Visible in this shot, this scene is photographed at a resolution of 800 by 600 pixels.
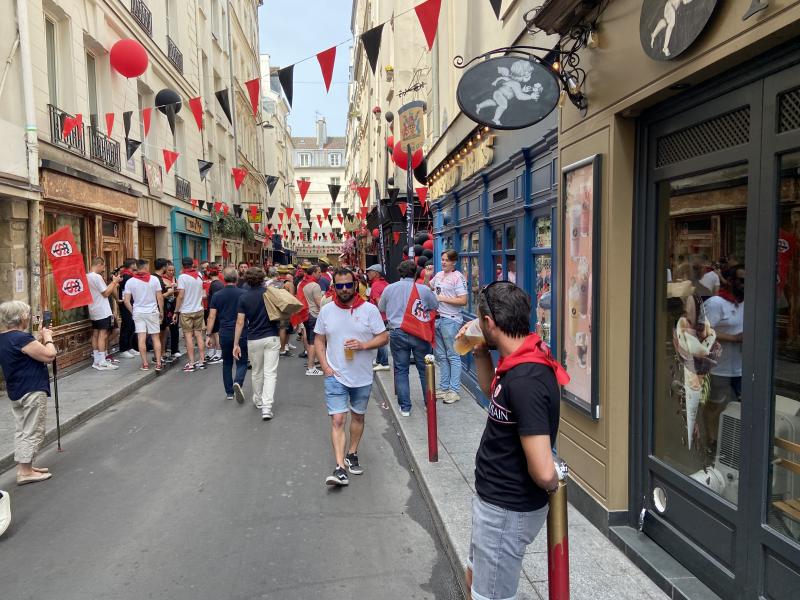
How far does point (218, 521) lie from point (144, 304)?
6.86m

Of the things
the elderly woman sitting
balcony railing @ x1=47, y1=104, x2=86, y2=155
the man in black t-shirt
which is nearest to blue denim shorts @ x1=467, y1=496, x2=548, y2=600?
the man in black t-shirt

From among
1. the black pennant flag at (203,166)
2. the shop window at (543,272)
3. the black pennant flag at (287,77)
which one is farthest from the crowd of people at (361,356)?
the black pennant flag at (203,166)

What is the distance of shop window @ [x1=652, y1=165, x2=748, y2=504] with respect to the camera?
9.93 feet

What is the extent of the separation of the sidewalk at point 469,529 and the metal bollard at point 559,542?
0.96 meters

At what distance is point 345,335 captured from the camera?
5.12m

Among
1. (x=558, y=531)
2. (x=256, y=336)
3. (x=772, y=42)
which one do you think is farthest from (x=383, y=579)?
(x=256, y=336)

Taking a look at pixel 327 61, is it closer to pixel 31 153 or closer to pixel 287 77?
pixel 287 77

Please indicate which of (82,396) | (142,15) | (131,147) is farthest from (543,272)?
(142,15)

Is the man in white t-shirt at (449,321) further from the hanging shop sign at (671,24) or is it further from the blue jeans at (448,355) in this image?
the hanging shop sign at (671,24)

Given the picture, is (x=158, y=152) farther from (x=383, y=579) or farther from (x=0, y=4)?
(x=383, y=579)

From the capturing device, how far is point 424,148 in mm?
15641

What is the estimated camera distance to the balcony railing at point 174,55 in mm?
17547

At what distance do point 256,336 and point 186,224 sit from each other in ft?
43.1

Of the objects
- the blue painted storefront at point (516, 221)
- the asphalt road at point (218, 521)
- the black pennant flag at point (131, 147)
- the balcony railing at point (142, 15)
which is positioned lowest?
the asphalt road at point (218, 521)
